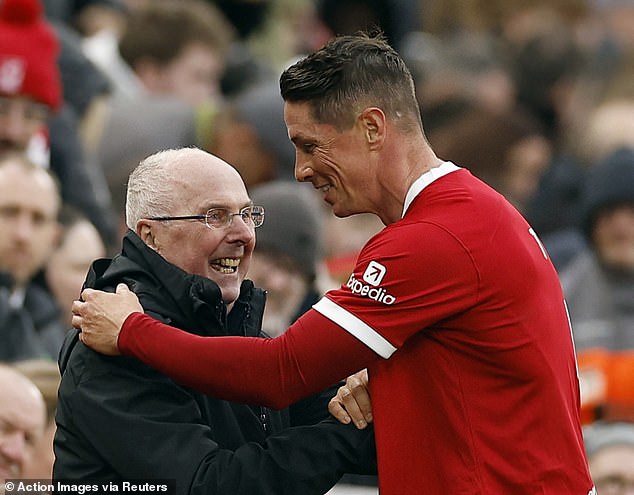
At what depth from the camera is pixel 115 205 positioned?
8.86m

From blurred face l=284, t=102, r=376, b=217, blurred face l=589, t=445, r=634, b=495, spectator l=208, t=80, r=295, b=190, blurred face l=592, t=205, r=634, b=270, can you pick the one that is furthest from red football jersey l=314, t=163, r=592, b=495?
spectator l=208, t=80, r=295, b=190

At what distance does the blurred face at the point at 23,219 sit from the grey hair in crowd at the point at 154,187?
251 cm

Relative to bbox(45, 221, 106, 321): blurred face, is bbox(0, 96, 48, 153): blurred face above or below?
above

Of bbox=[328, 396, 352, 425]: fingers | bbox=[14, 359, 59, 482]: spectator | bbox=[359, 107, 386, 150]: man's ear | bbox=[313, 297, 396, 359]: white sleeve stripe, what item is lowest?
bbox=[14, 359, 59, 482]: spectator

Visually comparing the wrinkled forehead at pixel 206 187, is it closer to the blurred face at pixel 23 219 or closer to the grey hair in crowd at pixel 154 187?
the grey hair in crowd at pixel 154 187

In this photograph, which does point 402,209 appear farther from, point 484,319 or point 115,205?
point 115,205

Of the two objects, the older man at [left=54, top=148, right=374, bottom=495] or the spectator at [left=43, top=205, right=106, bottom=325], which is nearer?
the older man at [left=54, top=148, right=374, bottom=495]

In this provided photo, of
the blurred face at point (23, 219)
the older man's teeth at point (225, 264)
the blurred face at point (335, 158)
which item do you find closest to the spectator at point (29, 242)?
the blurred face at point (23, 219)

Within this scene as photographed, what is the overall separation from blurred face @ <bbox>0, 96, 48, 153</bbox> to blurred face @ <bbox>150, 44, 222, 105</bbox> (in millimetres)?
1905

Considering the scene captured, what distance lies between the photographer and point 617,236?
8.41m

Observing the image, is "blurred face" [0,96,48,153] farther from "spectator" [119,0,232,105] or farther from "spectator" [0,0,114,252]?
"spectator" [119,0,232,105]

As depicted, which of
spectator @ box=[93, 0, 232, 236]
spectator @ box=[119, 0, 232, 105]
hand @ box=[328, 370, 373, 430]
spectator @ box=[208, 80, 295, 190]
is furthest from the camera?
spectator @ box=[119, 0, 232, 105]

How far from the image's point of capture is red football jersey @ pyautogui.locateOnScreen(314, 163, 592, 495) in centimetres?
453

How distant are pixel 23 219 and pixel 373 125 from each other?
3290mm
